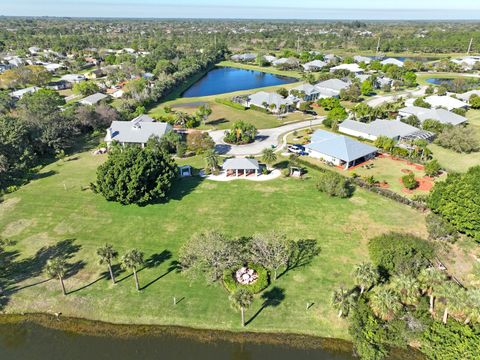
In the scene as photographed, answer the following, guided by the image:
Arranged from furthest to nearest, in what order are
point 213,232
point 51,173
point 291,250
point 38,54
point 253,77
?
point 38,54 → point 253,77 → point 51,173 → point 291,250 → point 213,232

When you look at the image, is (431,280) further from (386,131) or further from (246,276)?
(386,131)

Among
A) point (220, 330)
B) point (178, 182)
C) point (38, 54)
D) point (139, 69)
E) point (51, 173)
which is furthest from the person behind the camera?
point (38, 54)

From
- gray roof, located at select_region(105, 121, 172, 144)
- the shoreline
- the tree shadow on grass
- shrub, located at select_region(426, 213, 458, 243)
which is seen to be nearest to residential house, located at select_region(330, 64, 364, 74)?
gray roof, located at select_region(105, 121, 172, 144)

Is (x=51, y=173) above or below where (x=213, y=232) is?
below

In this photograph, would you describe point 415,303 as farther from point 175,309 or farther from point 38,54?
point 38,54

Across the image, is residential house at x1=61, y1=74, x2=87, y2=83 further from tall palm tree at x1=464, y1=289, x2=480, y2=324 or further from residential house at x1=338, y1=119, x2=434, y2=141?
tall palm tree at x1=464, y1=289, x2=480, y2=324

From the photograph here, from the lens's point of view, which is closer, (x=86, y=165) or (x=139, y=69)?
(x=86, y=165)

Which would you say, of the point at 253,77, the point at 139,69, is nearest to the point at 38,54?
the point at 139,69
